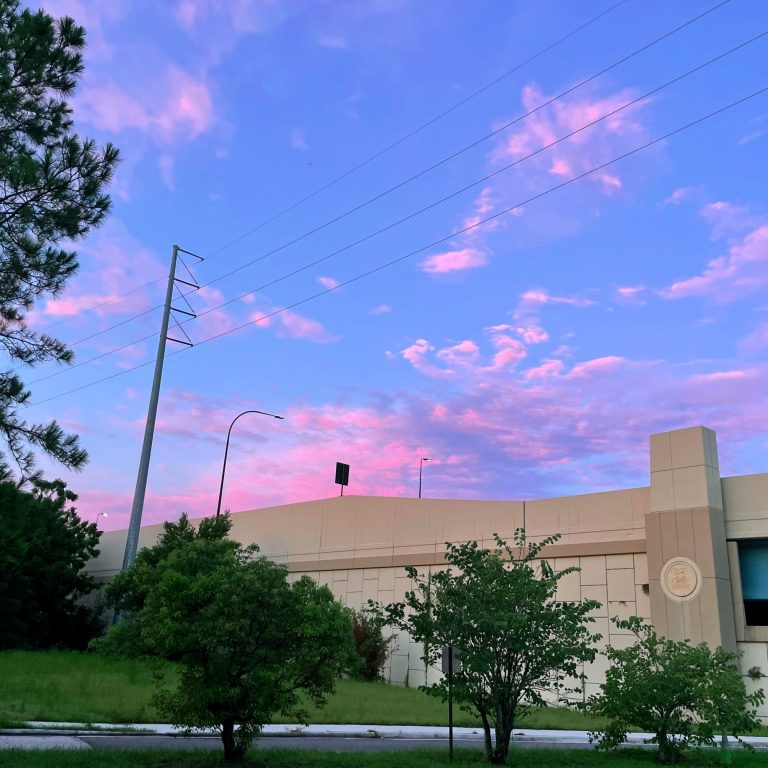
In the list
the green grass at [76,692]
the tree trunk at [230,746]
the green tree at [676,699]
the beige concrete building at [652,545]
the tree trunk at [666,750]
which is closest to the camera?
the tree trunk at [230,746]

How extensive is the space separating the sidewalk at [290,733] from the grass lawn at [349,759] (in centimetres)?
137

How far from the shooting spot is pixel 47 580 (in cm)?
4753

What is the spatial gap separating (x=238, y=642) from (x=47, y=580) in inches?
1673

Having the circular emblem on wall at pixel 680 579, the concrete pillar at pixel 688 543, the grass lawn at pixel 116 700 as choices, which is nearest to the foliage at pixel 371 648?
the grass lawn at pixel 116 700

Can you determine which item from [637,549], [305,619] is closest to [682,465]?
[637,549]

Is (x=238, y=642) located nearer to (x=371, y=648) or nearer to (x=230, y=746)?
(x=230, y=746)

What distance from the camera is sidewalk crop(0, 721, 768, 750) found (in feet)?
41.4

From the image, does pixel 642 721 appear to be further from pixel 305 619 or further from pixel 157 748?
pixel 157 748

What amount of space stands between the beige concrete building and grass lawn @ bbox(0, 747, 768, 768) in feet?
31.6

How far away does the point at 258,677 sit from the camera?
10.7 m

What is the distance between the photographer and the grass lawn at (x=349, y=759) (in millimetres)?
10211

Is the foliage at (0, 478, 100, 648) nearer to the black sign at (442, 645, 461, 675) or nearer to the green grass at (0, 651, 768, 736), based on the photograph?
the green grass at (0, 651, 768, 736)

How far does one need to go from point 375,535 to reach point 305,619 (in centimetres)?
2653

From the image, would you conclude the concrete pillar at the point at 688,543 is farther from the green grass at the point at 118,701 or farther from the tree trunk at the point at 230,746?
the tree trunk at the point at 230,746
